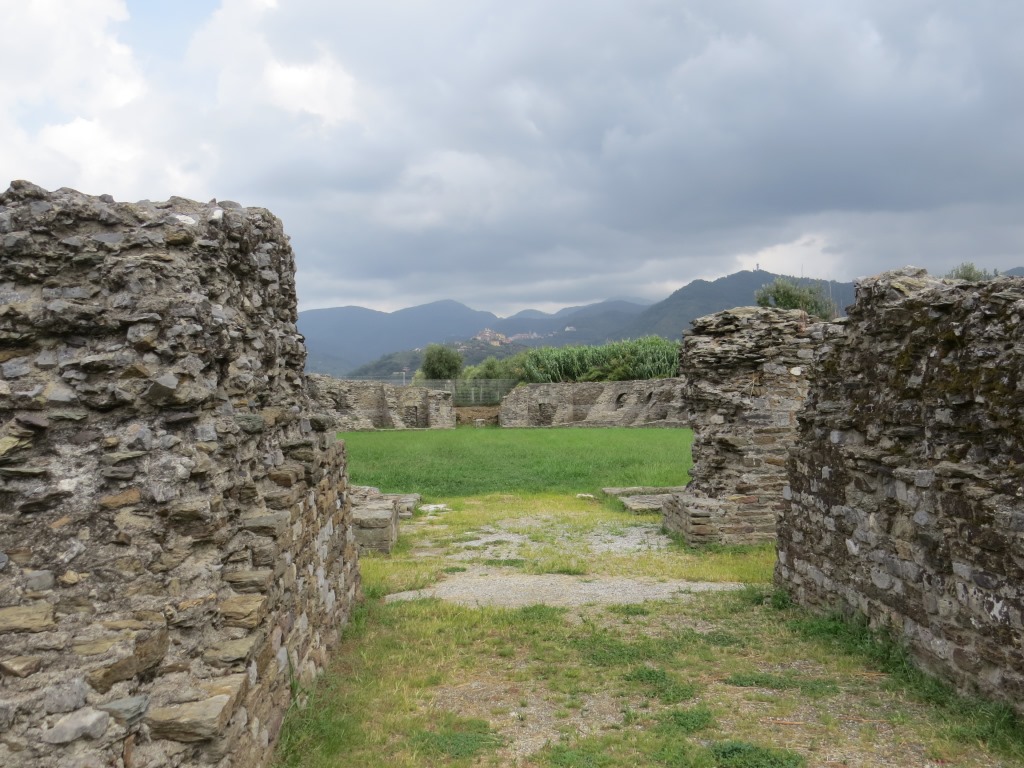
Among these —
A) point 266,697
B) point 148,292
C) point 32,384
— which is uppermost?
point 148,292

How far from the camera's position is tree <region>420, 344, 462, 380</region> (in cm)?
7619

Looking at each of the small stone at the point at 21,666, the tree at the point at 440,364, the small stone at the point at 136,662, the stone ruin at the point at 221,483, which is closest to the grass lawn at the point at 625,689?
the stone ruin at the point at 221,483

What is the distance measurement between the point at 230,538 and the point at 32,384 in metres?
1.42

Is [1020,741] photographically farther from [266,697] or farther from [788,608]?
[266,697]

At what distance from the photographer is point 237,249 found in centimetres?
540

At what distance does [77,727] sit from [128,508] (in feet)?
3.59

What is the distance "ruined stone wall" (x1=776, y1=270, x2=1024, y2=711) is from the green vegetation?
5382cm

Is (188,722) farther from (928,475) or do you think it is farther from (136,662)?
(928,475)

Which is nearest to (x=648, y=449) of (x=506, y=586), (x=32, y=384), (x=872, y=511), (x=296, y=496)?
(x=506, y=586)

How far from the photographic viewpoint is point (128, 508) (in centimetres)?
390

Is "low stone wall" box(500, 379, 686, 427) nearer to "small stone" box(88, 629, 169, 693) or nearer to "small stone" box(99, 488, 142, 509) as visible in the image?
"small stone" box(99, 488, 142, 509)

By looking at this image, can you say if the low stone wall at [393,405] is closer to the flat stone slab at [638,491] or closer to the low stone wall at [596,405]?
the low stone wall at [596,405]

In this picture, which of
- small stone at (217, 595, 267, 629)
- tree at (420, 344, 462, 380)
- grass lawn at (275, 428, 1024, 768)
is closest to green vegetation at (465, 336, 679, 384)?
tree at (420, 344, 462, 380)

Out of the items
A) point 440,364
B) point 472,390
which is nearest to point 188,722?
point 472,390
